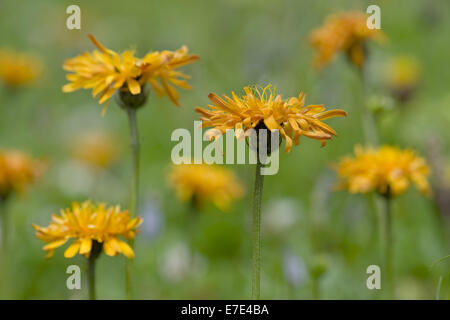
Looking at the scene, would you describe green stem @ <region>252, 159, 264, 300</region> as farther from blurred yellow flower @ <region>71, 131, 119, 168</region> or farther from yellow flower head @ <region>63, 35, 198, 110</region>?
blurred yellow flower @ <region>71, 131, 119, 168</region>

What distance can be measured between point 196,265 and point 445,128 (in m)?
1.52

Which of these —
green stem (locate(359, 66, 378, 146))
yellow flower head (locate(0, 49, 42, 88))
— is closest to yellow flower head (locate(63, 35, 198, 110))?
green stem (locate(359, 66, 378, 146))

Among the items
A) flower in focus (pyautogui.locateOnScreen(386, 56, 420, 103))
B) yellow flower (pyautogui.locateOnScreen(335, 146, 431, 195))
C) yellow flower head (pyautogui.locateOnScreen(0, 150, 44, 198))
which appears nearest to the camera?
yellow flower (pyautogui.locateOnScreen(335, 146, 431, 195))

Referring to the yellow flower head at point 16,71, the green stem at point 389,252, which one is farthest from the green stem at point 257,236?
the yellow flower head at point 16,71

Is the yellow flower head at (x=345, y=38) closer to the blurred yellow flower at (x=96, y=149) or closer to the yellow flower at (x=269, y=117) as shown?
the yellow flower at (x=269, y=117)

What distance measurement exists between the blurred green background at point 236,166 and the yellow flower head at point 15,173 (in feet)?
0.96

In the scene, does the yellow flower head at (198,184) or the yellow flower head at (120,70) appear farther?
the yellow flower head at (198,184)

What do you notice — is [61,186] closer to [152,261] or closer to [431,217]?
[152,261]

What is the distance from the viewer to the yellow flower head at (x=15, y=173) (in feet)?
7.85

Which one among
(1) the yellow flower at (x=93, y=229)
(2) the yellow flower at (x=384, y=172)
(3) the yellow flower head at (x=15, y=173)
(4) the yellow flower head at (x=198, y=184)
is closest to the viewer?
(1) the yellow flower at (x=93, y=229)

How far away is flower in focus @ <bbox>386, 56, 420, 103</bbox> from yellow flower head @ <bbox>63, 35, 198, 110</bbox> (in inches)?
89.2

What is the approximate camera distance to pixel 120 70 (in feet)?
6.00

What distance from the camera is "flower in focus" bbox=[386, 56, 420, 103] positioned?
153 inches

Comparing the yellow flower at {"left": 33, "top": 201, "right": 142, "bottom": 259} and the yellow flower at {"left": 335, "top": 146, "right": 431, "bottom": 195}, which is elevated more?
the yellow flower at {"left": 335, "top": 146, "right": 431, "bottom": 195}
